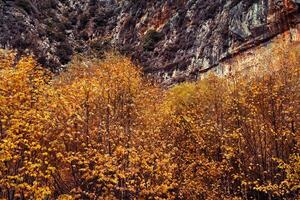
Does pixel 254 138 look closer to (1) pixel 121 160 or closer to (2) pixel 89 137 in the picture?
(1) pixel 121 160

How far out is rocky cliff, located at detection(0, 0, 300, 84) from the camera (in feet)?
192

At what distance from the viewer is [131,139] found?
22609 millimetres

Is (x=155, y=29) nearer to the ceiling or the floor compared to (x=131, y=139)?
nearer to the ceiling

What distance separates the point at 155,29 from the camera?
86.1m

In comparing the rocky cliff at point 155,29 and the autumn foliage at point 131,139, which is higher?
the rocky cliff at point 155,29

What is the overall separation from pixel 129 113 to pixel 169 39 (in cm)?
5676

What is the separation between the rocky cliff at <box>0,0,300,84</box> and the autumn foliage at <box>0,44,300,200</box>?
1162 inches

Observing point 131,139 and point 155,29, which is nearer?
point 131,139

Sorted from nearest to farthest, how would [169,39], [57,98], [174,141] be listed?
[57,98] < [174,141] < [169,39]

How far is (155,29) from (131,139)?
65.5m

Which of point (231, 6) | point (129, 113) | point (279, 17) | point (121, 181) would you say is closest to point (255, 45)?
point (279, 17)

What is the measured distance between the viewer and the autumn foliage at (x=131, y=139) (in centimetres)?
1831

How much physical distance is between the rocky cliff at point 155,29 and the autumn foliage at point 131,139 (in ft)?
96.8

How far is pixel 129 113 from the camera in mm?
24906
